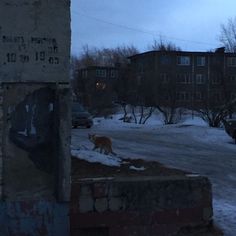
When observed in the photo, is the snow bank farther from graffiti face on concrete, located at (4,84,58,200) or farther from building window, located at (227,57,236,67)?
building window, located at (227,57,236,67)

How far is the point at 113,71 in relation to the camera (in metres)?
103

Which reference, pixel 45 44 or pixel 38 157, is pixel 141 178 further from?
pixel 45 44

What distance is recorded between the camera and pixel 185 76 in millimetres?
90125

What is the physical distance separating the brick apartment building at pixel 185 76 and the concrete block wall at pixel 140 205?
109 feet

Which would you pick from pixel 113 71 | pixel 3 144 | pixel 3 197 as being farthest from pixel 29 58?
pixel 113 71

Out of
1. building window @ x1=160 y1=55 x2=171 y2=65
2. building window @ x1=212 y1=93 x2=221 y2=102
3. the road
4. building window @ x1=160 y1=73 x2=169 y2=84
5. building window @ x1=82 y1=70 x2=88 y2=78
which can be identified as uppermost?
building window @ x1=160 y1=55 x2=171 y2=65

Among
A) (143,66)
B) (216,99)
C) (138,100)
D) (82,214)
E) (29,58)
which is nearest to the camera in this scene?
(29,58)

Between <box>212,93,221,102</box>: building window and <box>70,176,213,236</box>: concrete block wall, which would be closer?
<box>70,176,213,236</box>: concrete block wall

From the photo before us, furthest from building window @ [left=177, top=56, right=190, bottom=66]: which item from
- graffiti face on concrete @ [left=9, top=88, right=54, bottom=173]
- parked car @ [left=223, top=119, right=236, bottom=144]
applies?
graffiti face on concrete @ [left=9, top=88, right=54, bottom=173]

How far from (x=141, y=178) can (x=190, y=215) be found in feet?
2.59

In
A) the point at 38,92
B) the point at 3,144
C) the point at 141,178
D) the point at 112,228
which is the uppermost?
the point at 38,92

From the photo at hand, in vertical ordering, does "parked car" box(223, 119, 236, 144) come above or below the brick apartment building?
below

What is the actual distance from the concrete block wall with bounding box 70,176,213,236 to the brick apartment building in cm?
3311

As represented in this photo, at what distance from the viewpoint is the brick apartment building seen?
4553 cm
